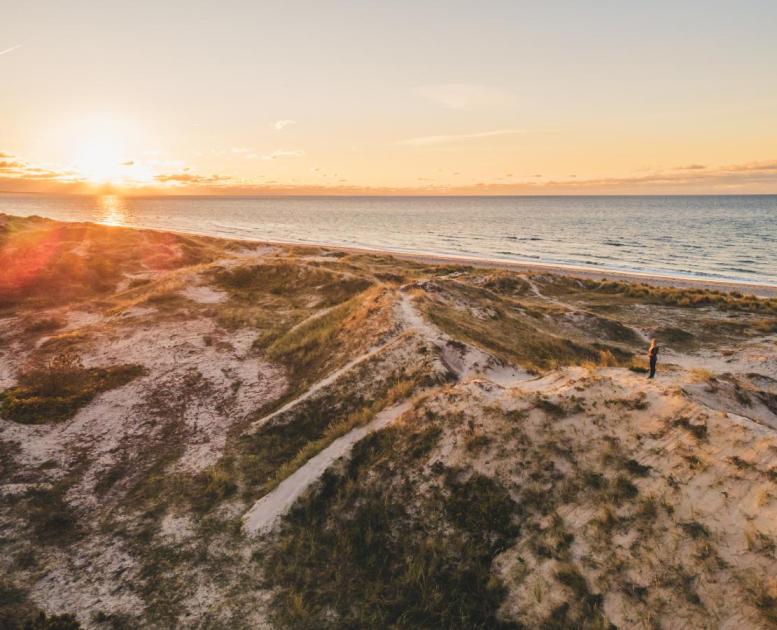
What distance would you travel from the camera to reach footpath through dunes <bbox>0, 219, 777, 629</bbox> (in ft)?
32.4

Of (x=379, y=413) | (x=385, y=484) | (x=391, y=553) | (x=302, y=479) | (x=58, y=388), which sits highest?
(x=379, y=413)

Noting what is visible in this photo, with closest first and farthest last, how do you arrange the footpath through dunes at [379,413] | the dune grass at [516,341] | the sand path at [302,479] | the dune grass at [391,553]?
the dune grass at [391,553]
the sand path at [302,479]
the footpath through dunes at [379,413]
the dune grass at [516,341]

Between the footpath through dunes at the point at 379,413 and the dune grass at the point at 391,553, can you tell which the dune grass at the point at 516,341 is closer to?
the footpath through dunes at the point at 379,413

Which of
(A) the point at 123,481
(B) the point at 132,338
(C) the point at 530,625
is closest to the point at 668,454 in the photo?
(C) the point at 530,625

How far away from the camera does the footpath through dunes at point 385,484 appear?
988cm

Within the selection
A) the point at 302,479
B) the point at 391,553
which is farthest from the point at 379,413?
the point at 391,553

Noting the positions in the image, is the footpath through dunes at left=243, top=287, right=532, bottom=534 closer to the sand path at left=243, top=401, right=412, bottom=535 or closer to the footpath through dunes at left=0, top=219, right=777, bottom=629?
the sand path at left=243, top=401, right=412, bottom=535

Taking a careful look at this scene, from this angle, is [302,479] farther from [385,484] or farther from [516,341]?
[516,341]

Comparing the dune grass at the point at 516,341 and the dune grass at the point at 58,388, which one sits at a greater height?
the dune grass at the point at 516,341

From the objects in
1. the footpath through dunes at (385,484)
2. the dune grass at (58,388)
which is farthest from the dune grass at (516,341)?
the dune grass at (58,388)

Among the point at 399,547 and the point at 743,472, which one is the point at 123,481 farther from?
the point at 743,472

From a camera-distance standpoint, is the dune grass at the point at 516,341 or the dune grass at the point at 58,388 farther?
the dune grass at the point at 516,341

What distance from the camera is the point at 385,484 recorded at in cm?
1337

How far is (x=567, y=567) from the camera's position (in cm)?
998
